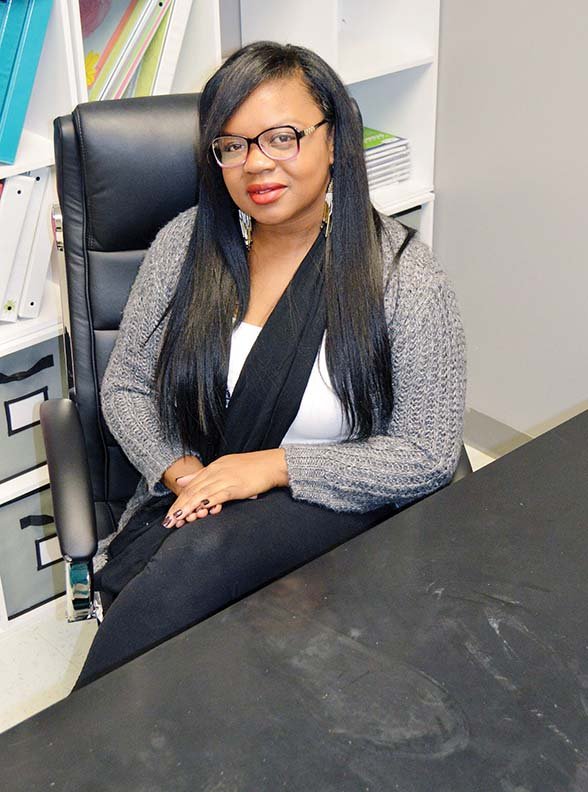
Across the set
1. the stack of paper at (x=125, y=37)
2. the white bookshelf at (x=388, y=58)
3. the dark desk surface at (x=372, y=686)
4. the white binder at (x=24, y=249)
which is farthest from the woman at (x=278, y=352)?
the white bookshelf at (x=388, y=58)

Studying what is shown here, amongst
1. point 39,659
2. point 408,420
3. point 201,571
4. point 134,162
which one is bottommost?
point 39,659

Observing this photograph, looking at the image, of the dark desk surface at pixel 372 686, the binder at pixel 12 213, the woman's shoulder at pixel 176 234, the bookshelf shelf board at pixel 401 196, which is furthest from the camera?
the bookshelf shelf board at pixel 401 196

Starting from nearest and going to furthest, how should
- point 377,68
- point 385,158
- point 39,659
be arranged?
point 39,659 → point 377,68 → point 385,158

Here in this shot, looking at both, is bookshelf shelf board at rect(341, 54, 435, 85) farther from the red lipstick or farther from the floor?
the floor

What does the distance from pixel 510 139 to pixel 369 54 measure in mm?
389

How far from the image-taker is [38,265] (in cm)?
198

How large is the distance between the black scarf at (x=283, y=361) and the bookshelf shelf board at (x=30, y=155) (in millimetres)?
558

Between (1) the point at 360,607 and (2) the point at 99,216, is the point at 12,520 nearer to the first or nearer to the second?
(2) the point at 99,216

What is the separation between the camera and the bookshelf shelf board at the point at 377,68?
231cm

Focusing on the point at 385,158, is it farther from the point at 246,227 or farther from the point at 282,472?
the point at 282,472

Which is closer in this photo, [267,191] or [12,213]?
[267,191]

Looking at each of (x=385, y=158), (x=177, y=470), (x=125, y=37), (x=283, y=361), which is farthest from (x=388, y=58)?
(x=177, y=470)

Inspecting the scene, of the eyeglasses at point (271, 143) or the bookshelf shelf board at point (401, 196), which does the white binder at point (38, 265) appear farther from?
the bookshelf shelf board at point (401, 196)

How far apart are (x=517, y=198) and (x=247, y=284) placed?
3.42ft
